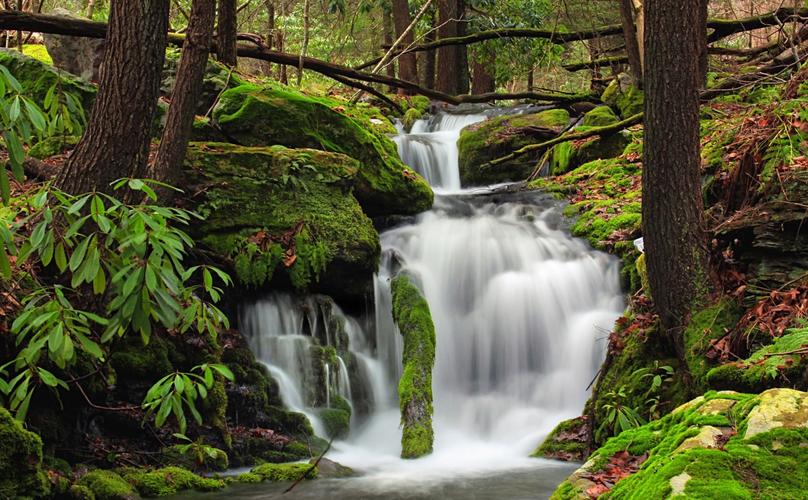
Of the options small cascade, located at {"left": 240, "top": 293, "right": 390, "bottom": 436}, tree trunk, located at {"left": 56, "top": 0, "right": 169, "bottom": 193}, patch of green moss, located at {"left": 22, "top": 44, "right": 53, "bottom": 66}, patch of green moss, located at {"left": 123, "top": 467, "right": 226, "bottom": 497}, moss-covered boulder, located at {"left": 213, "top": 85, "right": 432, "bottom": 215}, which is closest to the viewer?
patch of green moss, located at {"left": 123, "top": 467, "right": 226, "bottom": 497}

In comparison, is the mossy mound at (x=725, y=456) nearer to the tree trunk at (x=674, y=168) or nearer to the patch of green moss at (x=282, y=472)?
the tree trunk at (x=674, y=168)

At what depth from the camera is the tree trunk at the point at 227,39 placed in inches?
411

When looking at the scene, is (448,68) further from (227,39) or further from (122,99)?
(122,99)

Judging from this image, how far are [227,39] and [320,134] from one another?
2267 mm

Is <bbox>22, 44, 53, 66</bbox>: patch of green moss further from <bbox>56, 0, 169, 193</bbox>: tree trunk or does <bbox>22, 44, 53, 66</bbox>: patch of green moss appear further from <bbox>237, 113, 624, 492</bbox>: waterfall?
<bbox>56, 0, 169, 193</bbox>: tree trunk

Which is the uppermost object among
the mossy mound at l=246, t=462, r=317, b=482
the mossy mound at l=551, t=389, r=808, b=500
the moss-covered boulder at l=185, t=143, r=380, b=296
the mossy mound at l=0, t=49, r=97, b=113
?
the mossy mound at l=0, t=49, r=97, b=113

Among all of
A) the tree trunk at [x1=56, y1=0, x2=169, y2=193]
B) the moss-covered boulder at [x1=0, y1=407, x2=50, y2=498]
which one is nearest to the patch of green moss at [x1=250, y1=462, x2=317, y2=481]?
the moss-covered boulder at [x1=0, y1=407, x2=50, y2=498]

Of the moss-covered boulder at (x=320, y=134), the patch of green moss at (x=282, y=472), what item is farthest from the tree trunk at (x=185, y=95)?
the patch of green moss at (x=282, y=472)

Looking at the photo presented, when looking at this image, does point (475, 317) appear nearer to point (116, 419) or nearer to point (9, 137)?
point (116, 419)

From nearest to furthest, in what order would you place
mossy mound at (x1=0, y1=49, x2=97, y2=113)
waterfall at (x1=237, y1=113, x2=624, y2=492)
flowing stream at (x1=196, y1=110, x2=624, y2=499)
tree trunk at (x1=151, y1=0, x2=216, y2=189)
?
flowing stream at (x1=196, y1=110, x2=624, y2=499)
tree trunk at (x1=151, y1=0, x2=216, y2=189)
waterfall at (x1=237, y1=113, x2=624, y2=492)
mossy mound at (x1=0, y1=49, x2=97, y2=113)

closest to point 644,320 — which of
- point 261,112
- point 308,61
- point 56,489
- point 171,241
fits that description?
point 171,241

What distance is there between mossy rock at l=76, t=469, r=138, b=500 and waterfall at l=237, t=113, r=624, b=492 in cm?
197

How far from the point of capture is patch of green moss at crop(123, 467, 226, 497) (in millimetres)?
5352

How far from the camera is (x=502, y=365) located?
8430mm
